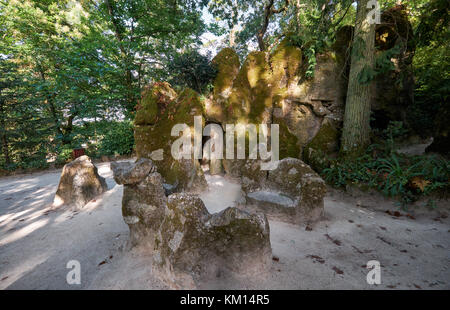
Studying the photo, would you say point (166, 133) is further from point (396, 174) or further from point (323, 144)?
point (396, 174)

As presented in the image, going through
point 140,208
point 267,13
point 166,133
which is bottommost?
point 140,208

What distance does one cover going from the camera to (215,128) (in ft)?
20.5

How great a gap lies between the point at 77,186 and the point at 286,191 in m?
4.86

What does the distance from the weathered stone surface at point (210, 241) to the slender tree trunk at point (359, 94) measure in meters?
4.15

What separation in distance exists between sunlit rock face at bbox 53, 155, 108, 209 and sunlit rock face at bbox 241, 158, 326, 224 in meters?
3.84

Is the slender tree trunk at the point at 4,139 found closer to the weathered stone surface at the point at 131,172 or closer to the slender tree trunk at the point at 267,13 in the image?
the weathered stone surface at the point at 131,172

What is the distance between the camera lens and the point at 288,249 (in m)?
2.29

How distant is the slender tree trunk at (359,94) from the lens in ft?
14.0

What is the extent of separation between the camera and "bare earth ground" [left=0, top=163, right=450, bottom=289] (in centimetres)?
175

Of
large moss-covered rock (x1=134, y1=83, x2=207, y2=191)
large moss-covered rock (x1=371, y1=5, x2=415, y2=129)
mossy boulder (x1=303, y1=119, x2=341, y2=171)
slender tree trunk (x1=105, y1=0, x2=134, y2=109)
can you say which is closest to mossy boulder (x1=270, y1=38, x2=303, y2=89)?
mossy boulder (x1=303, y1=119, x2=341, y2=171)

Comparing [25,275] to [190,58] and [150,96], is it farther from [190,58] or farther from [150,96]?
[190,58]

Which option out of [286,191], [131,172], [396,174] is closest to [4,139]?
[131,172]

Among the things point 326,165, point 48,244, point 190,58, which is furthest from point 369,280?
point 190,58

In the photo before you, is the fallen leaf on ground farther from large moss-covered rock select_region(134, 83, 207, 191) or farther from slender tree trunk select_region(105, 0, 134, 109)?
slender tree trunk select_region(105, 0, 134, 109)
